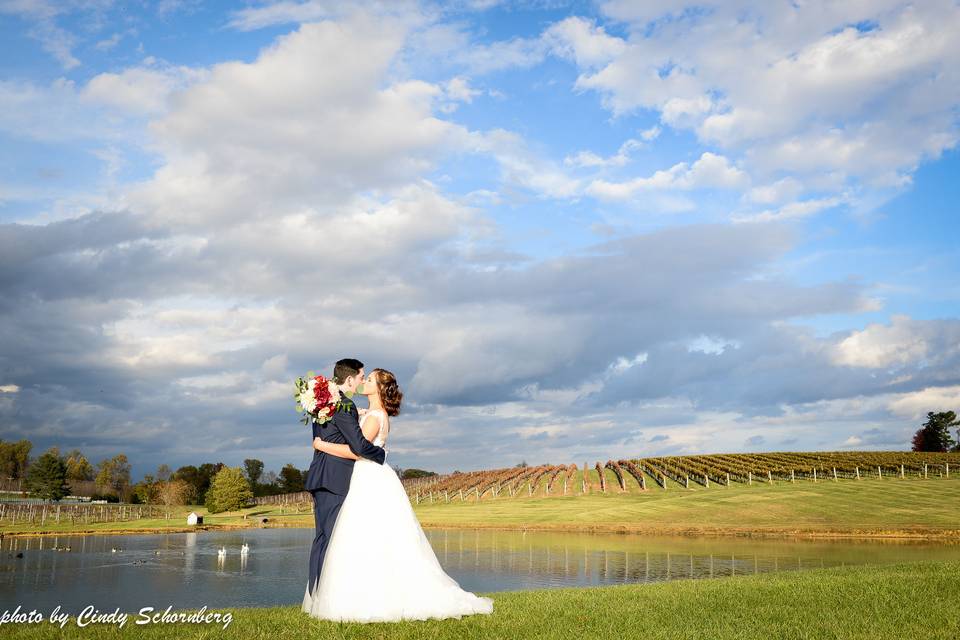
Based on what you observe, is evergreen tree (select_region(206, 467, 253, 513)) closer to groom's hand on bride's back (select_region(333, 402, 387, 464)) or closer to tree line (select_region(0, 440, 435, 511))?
tree line (select_region(0, 440, 435, 511))

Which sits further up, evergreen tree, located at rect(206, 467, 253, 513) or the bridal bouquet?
the bridal bouquet

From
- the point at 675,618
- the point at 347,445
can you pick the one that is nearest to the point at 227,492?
the point at 347,445

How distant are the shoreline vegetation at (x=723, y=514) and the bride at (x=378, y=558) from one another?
150 feet

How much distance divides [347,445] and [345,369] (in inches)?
43.3

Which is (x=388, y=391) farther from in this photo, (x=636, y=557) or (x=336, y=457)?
(x=636, y=557)

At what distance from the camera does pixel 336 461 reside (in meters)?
10.2

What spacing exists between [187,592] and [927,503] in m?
56.9

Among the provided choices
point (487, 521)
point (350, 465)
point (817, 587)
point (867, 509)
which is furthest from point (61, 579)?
point (867, 509)

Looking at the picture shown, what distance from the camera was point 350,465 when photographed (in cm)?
1031

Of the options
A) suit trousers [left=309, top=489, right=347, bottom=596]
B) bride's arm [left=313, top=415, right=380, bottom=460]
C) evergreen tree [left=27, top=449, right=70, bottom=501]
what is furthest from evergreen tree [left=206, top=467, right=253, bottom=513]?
bride's arm [left=313, top=415, right=380, bottom=460]

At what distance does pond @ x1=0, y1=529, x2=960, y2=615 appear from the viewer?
89.6 ft

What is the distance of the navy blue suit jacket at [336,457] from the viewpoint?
9.98 m

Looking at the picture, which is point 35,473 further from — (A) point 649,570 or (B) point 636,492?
(A) point 649,570

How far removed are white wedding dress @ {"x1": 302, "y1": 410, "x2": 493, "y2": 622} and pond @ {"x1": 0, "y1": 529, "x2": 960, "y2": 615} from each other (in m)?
16.5
